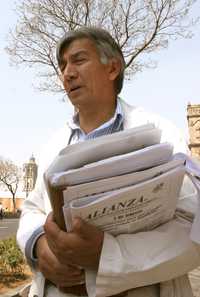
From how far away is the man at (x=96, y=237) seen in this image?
102cm

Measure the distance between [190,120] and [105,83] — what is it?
52.2 meters

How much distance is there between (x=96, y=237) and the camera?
1014mm

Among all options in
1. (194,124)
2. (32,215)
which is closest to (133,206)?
(32,215)

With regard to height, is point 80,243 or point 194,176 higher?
point 194,176

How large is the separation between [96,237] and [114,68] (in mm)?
791

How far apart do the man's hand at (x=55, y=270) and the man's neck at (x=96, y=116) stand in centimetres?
52

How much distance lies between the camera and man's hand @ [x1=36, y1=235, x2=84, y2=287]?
1.10 meters

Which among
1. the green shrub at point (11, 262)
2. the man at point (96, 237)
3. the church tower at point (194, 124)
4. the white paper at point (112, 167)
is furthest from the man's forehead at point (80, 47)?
the church tower at point (194, 124)

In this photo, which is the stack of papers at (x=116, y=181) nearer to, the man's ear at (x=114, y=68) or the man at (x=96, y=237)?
the man at (x=96, y=237)

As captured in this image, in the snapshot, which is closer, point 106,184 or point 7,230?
point 106,184

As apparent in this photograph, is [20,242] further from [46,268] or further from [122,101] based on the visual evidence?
[122,101]

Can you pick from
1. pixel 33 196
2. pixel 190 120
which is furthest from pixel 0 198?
pixel 33 196

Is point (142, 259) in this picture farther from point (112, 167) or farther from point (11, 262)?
point (11, 262)

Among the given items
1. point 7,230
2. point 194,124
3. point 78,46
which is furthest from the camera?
point 194,124
